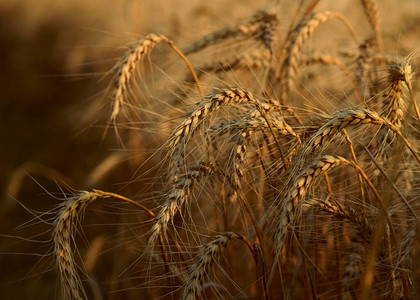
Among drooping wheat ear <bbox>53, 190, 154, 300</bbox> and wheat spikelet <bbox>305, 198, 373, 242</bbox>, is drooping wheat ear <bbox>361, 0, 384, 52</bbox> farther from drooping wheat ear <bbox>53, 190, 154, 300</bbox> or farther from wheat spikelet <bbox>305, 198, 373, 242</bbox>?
drooping wheat ear <bbox>53, 190, 154, 300</bbox>

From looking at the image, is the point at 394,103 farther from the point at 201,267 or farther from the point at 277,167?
the point at 201,267

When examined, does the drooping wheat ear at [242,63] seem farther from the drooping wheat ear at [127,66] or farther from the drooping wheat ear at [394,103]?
the drooping wheat ear at [394,103]

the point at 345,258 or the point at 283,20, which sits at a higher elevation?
the point at 283,20

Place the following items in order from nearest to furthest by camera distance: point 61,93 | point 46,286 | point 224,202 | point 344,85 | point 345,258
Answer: point 224,202 < point 345,258 < point 344,85 < point 46,286 < point 61,93

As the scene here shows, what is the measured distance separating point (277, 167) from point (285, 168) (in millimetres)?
A: 82

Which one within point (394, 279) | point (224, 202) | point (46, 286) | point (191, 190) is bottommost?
point (46, 286)

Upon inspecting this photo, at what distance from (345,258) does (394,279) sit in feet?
1.71

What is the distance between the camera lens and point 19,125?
5.11 meters

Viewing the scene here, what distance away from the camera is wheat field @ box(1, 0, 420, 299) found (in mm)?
1380

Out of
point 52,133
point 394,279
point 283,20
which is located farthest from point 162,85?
point 52,133

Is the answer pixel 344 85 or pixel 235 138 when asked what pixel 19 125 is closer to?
pixel 344 85

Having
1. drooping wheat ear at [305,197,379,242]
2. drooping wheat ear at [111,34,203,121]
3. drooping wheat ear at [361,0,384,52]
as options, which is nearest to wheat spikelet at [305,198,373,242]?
drooping wheat ear at [305,197,379,242]

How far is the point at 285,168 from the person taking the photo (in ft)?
4.97

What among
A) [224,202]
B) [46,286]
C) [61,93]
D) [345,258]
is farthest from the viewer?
[61,93]
